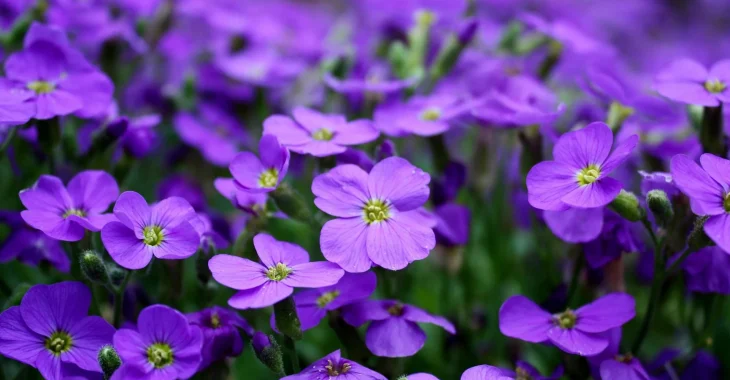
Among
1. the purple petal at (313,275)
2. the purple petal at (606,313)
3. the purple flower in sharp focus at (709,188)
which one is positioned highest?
the purple flower in sharp focus at (709,188)

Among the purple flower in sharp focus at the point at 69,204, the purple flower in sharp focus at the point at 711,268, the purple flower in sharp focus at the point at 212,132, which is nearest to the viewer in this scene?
the purple flower in sharp focus at the point at 69,204

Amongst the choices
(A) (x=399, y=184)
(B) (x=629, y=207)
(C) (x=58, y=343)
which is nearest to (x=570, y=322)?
(B) (x=629, y=207)

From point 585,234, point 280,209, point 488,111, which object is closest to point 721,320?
point 585,234

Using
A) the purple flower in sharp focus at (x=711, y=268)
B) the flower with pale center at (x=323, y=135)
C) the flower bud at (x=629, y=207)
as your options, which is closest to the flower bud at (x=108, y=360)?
the flower with pale center at (x=323, y=135)

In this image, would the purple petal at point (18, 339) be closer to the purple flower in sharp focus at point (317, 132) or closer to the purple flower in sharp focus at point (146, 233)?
the purple flower in sharp focus at point (146, 233)

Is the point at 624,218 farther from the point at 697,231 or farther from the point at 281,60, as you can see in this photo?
the point at 281,60
